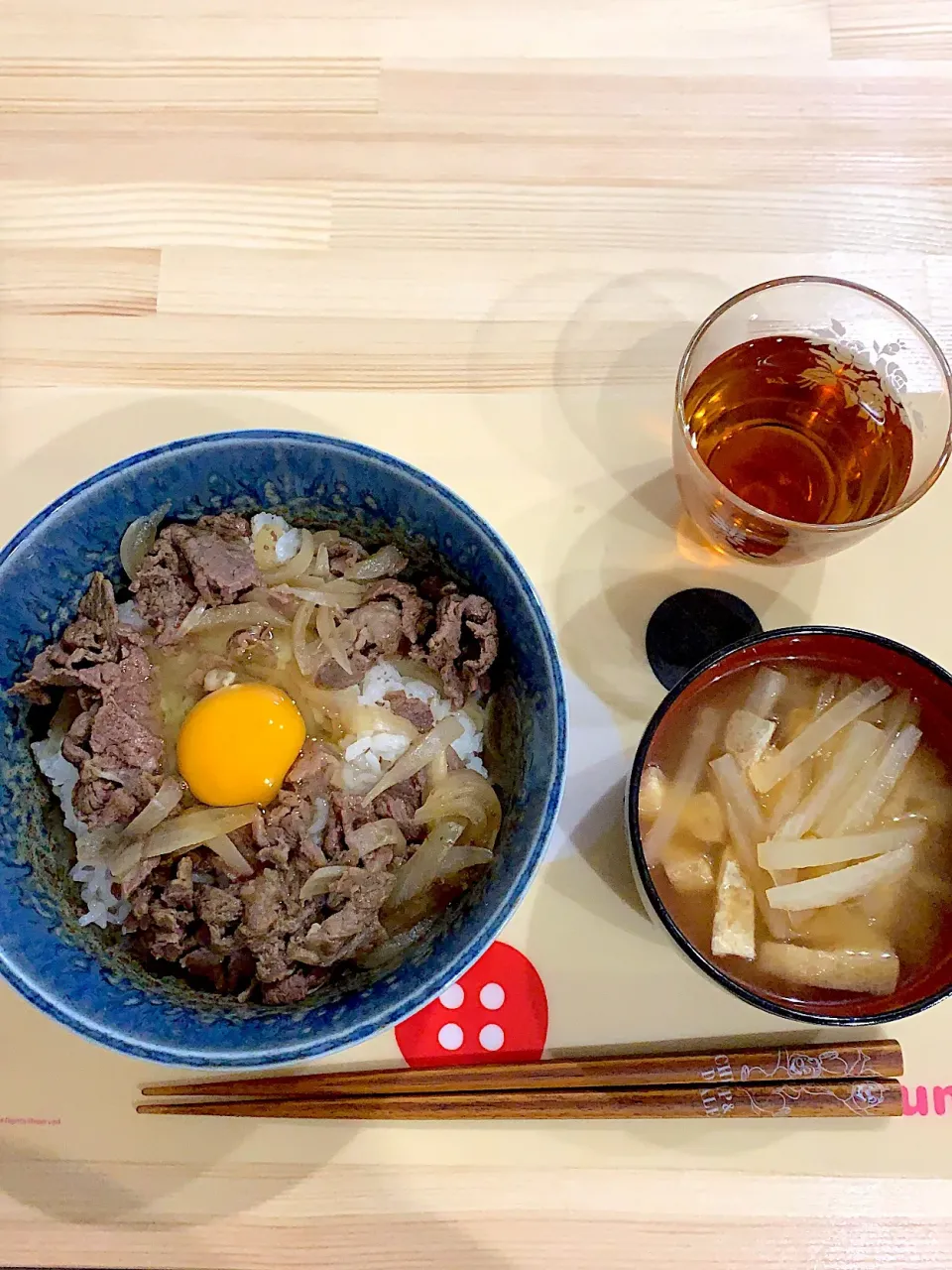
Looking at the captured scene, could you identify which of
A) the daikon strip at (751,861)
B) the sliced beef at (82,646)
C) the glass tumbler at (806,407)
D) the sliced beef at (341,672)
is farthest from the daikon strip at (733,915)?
the sliced beef at (82,646)

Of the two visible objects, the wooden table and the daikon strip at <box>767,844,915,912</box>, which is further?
the wooden table

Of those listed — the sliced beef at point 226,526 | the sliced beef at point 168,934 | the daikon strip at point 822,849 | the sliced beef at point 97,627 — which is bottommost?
the sliced beef at point 168,934

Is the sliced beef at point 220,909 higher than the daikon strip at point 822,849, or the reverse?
the daikon strip at point 822,849

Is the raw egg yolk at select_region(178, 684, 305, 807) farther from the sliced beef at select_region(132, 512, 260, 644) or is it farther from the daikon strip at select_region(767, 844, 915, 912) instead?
the daikon strip at select_region(767, 844, 915, 912)

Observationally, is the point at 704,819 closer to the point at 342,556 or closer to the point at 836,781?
the point at 836,781

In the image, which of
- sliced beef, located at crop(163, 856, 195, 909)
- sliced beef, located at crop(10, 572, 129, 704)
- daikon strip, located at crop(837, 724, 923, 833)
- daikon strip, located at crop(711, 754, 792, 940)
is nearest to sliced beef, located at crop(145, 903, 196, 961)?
sliced beef, located at crop(163, 856, 195, 909)

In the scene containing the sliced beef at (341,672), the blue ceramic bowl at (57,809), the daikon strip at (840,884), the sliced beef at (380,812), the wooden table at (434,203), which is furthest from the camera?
the wooden table at (434,203)

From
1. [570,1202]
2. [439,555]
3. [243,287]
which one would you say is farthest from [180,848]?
[243,287]

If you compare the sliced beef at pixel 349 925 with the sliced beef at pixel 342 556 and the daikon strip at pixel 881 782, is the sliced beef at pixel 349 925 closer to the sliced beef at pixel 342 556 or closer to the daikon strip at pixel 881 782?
the sliced beef at pixel 342 556
